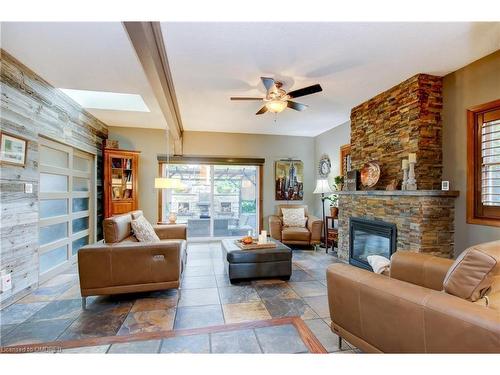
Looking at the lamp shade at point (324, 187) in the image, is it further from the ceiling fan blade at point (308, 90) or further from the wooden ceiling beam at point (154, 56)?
the wooden ceiling beam at point (154, 56)

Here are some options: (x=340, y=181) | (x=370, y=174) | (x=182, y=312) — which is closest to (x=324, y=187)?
(x=340, y=181)

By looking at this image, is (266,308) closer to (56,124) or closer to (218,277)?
(218,277)

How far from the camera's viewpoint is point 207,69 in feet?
9.24

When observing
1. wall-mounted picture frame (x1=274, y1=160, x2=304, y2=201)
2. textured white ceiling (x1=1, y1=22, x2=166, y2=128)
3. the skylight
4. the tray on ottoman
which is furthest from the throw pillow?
wall-mounted picture frame (x1=274, y1=160, x2=304, y2=201)

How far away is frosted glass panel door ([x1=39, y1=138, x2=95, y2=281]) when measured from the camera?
3195 mm

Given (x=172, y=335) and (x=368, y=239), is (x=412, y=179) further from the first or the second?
(x=172, y=335)

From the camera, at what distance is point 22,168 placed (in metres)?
2.69

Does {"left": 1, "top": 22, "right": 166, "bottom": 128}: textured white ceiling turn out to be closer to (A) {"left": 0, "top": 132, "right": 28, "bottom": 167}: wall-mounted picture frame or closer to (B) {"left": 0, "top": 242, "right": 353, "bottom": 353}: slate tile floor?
(A) {"left": 0, "top": 132, "right": 28, "bottom": 167}: wall-mounted picture frame

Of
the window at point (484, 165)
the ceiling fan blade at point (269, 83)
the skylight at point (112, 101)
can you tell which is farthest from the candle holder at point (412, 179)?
the skylight at point (112, 101)

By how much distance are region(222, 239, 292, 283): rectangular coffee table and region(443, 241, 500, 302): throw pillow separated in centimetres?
207

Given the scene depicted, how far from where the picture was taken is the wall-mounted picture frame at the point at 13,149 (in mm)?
2430

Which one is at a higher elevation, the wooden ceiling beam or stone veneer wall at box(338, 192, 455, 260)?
the wooden ceiling beam

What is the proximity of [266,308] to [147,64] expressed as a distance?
276 centimetres
